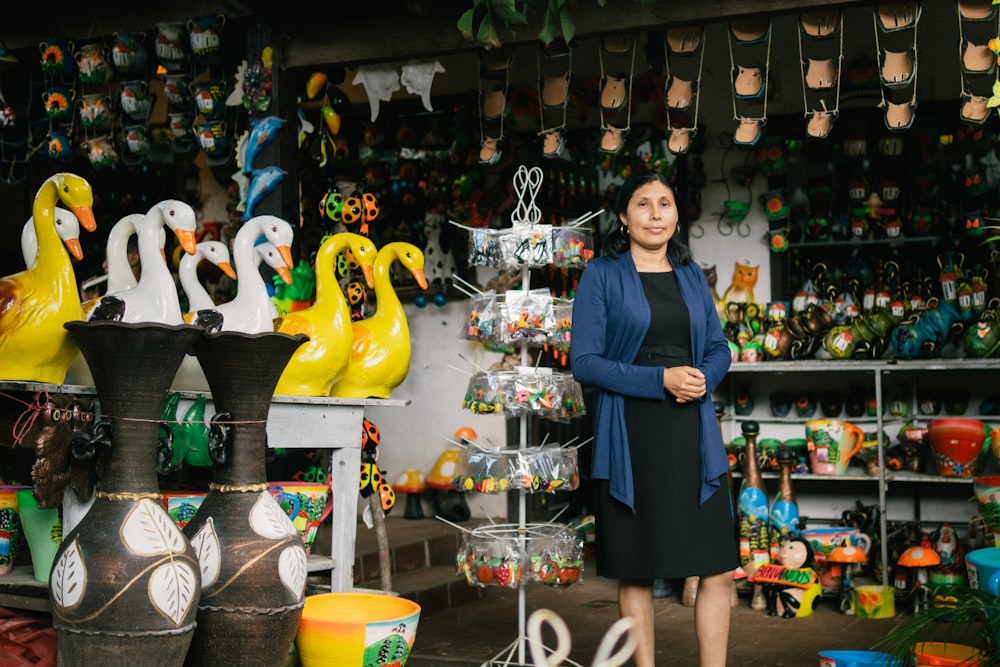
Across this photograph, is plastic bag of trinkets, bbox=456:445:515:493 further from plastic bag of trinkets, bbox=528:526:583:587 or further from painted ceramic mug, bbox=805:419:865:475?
painted ceramic mug, bbox=805:419:865:475

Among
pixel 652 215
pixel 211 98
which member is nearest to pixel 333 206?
pixel 211 98

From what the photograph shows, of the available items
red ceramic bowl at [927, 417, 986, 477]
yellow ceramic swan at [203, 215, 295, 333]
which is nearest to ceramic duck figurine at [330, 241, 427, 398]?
yellow ceramic swan at [203, 215, 295, 333]

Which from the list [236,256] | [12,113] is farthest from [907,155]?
[12,113]

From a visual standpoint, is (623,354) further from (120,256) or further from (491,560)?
(120,256)

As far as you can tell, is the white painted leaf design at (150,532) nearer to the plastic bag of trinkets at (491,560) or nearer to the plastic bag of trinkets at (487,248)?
the plastic bag of trinkets at (491,560)

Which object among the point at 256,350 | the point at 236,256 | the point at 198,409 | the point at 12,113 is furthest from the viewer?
the point at 12,113

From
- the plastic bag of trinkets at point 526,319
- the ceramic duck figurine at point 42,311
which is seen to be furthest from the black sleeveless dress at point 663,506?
the ceramic duck figurine at point 42,311

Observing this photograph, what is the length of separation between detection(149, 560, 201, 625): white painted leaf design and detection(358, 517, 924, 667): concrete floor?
156 centimetres

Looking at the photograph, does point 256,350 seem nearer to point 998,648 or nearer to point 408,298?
point 998,648

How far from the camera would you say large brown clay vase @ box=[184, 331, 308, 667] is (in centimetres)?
297

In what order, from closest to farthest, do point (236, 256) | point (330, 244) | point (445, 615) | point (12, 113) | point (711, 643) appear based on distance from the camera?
point (711, 643) → point (236, 256) → point (330, 244) → point (445, 615) → point (12, 113)

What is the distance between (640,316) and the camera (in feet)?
11.1

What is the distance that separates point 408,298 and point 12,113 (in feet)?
8.04

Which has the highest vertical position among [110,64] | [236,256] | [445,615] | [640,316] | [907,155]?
[110,64]
